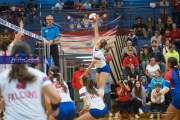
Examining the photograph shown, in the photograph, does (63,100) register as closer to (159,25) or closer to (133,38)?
(133,38)

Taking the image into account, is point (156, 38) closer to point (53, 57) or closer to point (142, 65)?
point (142, 65)

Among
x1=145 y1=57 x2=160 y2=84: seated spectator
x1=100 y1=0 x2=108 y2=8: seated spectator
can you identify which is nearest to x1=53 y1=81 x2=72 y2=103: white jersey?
x1=145 y1=57 x2=160 y2=84: seated spectator

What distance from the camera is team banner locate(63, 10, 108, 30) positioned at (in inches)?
780

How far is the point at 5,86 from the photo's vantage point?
537 centimetres

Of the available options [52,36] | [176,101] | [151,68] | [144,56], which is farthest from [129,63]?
[176,101]

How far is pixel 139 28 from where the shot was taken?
2159 cm

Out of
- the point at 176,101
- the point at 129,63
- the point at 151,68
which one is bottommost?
the point at 151,68

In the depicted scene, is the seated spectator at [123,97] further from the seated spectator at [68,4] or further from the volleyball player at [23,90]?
the volleyball player at [23,90]

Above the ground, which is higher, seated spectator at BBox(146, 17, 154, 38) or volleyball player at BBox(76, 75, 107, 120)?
seated spectator at BBox(146, 17, 154, 38)

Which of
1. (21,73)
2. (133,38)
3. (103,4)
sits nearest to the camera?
(21,73)

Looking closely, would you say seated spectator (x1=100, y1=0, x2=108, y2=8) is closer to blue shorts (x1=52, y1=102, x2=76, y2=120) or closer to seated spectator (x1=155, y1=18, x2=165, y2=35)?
seated spectator (x1=155, y1=18, x2=165, y2=35)

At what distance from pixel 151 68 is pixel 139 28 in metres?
4.07

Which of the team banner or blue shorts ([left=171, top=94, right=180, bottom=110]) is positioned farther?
the team banner

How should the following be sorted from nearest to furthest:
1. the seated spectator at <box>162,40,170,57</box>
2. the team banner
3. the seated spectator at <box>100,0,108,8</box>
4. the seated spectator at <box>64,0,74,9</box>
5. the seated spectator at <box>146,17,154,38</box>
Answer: the seated spectator at <box>162,40,170,57</box> → the team banner → the seated spectator at <box>146,17,154,38</box> → the seated spectator at <box>100,0,108,8</box> → the seated spectator at <box>64,0,74,9</box>
